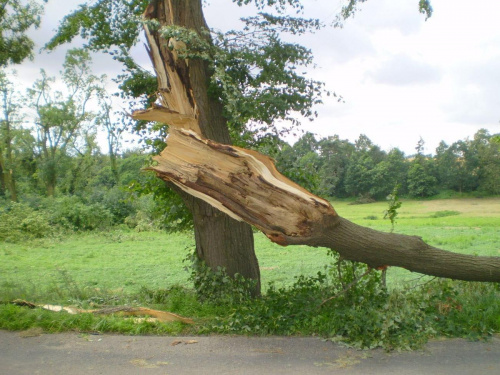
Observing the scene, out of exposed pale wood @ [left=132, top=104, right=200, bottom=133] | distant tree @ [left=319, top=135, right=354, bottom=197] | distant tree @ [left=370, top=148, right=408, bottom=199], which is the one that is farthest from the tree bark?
distant tree @ [left=370, top=148, right=408, bottom=199]

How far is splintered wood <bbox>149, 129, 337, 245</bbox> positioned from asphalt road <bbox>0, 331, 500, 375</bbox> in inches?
49.4

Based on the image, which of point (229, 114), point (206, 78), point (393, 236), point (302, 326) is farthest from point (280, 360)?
point (206, 78)

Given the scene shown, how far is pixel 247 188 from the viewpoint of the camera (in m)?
5.88

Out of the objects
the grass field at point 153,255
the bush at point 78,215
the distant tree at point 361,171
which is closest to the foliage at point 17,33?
the grass field at point 153,255

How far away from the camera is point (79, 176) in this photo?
160ft

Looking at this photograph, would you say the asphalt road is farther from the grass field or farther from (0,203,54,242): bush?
(0,203,54,242): bush

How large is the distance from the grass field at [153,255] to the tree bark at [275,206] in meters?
2.35

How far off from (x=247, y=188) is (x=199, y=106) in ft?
8.75

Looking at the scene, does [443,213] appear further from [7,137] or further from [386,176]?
[7,137]

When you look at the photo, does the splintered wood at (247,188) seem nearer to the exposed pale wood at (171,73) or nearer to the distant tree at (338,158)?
the exposed pale wood at (171,73)

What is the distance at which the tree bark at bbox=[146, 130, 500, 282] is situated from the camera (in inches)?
227

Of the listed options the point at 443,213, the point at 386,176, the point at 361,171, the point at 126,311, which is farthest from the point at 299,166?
the point at 443,213

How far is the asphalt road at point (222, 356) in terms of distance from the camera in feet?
16.3

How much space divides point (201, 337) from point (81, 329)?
1.51 m
